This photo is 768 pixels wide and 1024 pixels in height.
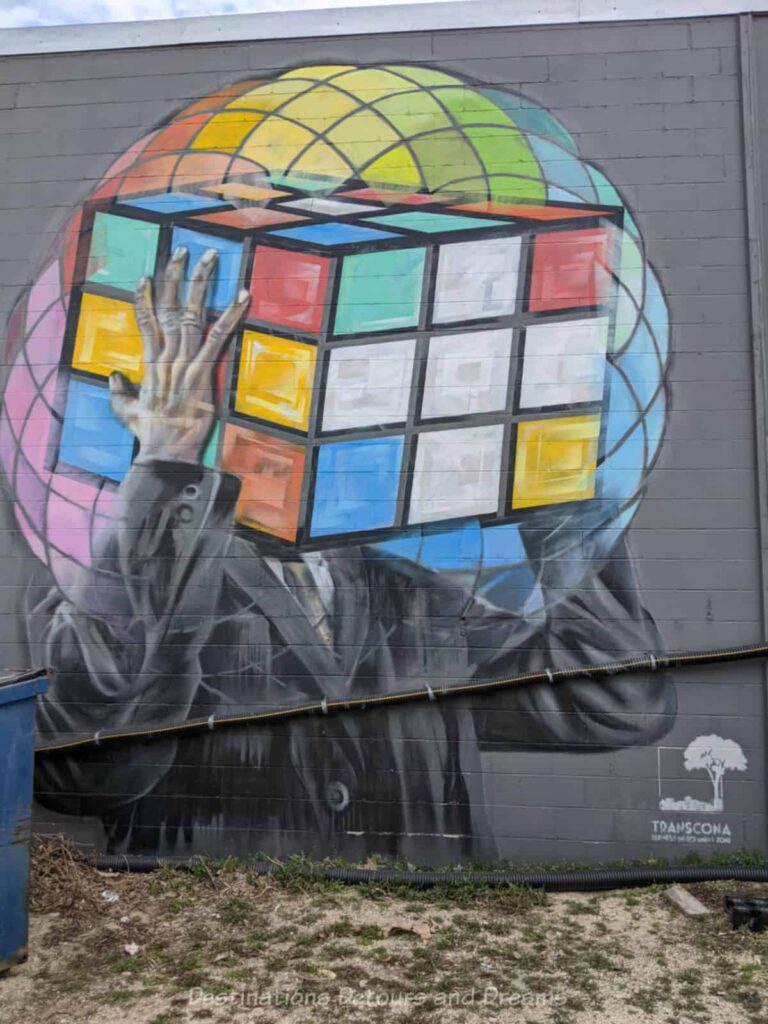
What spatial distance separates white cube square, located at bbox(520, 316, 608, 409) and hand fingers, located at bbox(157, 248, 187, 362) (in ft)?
7.95

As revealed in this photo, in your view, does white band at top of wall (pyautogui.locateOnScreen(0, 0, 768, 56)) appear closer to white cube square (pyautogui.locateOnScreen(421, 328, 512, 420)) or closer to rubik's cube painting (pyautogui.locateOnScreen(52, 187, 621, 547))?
rubik's cube painting (pyautogui.locateOnScreen(52, 187, 621, 547))

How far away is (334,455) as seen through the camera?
18.3 ft

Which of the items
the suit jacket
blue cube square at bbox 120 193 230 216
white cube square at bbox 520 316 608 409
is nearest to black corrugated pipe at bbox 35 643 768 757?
the suit jacket

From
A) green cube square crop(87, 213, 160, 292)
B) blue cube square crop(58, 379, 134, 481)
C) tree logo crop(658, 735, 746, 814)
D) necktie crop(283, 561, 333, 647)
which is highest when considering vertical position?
green cube square crop(87, 213, 160, 292)

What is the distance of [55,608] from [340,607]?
77.9 inches

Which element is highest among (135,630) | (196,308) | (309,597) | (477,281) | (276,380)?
(477,281)

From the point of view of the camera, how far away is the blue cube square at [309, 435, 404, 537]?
5.50m

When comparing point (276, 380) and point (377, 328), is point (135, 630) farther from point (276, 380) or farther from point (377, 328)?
point (377, 328)

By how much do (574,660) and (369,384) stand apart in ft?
7.38

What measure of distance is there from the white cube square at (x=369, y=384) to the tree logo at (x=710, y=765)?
2800 mm

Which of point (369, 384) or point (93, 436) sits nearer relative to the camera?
point (369, 384)

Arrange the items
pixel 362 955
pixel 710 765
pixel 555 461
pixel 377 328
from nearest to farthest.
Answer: pixel 362 955 → pixel 710 765 → pixel 555 461 → pixel 377 328

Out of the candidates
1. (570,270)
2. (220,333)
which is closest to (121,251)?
(220,333)

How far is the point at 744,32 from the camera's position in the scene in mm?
5574
